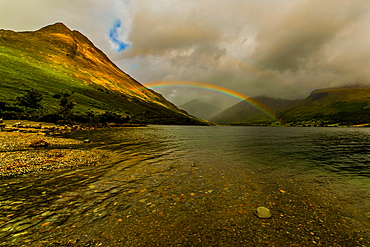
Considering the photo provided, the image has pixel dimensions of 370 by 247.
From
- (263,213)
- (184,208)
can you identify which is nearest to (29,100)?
(184,208)

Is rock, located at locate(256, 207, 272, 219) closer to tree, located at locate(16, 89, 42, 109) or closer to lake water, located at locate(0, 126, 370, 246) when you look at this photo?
lake water, located at locate(0, 126, 370, 246)

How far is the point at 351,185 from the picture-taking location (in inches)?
603

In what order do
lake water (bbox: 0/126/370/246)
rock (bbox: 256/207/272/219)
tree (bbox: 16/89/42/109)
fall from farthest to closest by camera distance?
tree (bbox: 16/89/42/109) < rock (bbox: 256/207/272/219) < lake water (bbox: 0/126/370/246)

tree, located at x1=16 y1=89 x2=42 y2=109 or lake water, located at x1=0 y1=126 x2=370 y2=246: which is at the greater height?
tree, located at x1=16 y1=89 x2=42 y2=109

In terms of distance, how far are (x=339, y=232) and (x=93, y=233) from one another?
12655mm

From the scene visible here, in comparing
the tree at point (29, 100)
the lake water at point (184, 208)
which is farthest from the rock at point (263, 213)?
the tree at point (29, 100)

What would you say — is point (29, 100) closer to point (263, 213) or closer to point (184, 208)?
point (184, 208)

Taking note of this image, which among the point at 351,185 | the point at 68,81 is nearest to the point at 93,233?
the point at 351,185

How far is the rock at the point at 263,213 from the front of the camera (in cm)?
952

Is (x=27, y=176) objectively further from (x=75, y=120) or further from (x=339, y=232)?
(x=75, y=120)

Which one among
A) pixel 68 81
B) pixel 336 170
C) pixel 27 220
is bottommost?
pixel 336 170

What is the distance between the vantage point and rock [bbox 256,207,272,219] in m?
9.52

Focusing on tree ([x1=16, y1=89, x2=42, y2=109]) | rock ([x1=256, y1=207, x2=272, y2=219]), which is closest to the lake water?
rock ([x1=256, y1=207, x2=272, y2=219])

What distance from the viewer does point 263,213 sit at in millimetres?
9695
